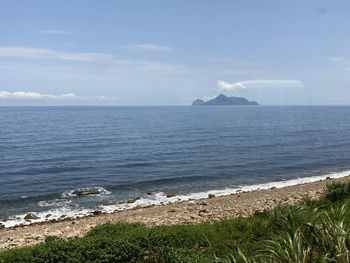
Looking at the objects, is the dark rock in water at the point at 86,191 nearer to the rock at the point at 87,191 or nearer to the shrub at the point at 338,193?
the rock at the point at 87,191

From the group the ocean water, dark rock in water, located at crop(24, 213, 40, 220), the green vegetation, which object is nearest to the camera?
the green vegetation

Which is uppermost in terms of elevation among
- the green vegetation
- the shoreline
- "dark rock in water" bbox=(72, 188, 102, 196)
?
the green vegetation

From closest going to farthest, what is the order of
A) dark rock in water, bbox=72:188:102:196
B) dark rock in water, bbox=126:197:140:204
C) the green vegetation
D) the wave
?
the green vegetation
the wave
dark rock in water, bbox=126:197:140:204
dark rock in water, bbox=72:188:102:196

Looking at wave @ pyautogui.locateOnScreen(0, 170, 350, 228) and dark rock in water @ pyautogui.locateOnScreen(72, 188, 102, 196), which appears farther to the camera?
dark rock in water @ pyautogui.locateOnScreen(72, 188, 102, 196)

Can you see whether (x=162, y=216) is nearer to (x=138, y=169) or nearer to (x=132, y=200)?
(x=132, y=200)

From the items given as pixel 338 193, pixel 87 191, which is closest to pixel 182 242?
pixel 338 193

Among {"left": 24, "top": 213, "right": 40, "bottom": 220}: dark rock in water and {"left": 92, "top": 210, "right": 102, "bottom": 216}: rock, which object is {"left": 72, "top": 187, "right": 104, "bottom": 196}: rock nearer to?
{"left": 92, "top": 210, "right": 102, "bottom": 216}: rock

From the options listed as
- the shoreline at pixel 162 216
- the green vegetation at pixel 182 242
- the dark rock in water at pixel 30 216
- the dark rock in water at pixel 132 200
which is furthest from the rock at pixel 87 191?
the green vegetation at pixel 182 242

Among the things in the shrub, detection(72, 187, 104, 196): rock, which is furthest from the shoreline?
detection(72, 187, 104, 196): rock

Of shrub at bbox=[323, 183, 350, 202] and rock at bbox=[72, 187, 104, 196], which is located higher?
shrub at bbox=[323, 183, 350, 202]

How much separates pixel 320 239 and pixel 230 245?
6641 millimetres

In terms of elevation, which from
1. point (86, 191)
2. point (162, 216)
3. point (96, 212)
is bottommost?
point (96, 212)

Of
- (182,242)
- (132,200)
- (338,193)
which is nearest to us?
(182,242)

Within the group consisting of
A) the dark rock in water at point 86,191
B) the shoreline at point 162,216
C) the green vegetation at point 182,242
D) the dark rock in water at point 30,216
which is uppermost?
the green vegetation at point 182,242
